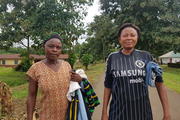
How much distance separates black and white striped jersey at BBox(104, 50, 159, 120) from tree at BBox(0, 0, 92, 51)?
12.9m

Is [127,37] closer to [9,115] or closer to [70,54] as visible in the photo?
[9,115]

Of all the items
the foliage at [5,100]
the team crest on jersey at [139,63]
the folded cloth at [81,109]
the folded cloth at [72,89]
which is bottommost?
the foliage at [5,100]

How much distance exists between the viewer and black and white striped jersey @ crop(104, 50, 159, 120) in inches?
105

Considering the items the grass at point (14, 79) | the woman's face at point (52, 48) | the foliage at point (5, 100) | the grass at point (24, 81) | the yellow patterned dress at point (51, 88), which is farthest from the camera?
the grass at point (14, 79)

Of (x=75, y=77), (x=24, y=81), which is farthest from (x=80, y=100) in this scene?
(x=24, y=81)

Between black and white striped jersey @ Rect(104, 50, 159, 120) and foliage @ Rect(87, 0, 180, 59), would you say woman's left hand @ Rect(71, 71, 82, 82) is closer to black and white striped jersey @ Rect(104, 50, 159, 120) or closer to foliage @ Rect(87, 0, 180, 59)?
black and white striped jersey @ Rect(104, 50, 159, 120)

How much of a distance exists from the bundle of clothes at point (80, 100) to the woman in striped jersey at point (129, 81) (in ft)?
0.82

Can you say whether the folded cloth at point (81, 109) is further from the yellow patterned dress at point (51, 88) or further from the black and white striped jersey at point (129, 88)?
the black and white striped jersey at point (129, 88)

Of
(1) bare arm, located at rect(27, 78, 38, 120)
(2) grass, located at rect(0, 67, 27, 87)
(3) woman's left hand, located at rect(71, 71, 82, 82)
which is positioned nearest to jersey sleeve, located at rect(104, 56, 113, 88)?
(3) woman's left hand, located at rect(71, 71, 82, 82)

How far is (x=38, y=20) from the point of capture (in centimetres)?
1784

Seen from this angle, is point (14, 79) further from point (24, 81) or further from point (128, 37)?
point (128, 37)

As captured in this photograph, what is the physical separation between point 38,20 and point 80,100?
15.9m

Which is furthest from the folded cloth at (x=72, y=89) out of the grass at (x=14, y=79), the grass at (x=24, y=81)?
the grass at (x=14, y=79)

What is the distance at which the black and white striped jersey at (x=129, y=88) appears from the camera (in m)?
2.66
